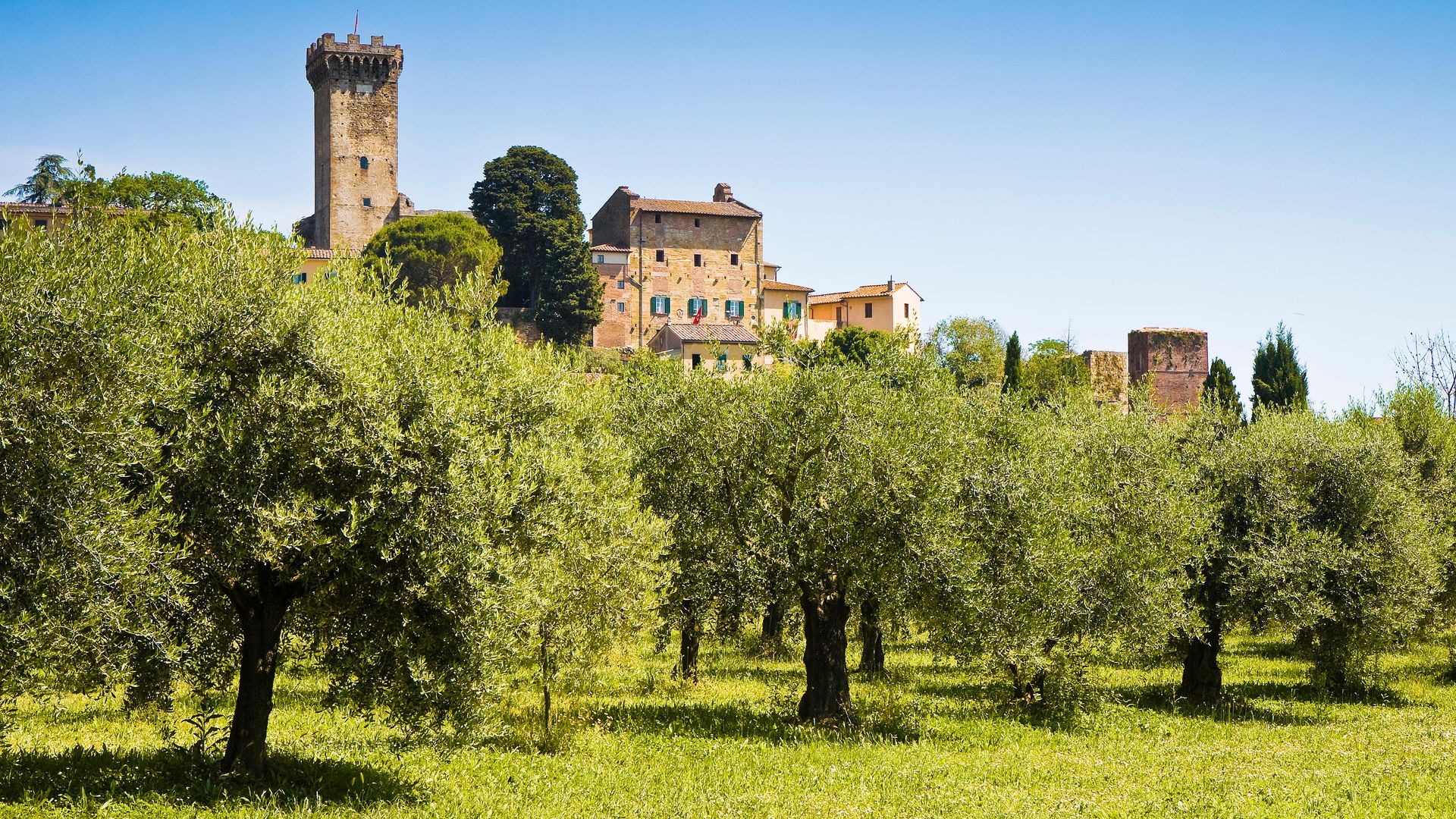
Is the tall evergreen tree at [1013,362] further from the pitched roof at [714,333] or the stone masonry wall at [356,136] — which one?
the stone masonry wall at [356,136]

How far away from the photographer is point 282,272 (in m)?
15.3

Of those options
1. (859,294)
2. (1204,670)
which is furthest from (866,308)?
(1204,670)

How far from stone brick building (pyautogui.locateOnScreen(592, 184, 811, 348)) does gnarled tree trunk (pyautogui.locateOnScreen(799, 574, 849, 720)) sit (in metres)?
75.9

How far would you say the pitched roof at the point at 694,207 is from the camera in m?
103

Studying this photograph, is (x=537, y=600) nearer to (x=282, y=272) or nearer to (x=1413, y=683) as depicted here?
(x=282, y=272)

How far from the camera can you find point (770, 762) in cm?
1966

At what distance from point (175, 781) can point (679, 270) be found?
90.9 m

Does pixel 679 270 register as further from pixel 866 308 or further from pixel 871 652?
pixel 871 652

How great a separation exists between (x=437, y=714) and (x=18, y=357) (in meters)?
6.57

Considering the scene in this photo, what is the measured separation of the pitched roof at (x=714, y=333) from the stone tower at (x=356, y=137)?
27406 millimetres

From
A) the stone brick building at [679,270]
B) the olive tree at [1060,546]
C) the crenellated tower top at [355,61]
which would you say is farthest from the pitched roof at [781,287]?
the olive tree at [1060,546]

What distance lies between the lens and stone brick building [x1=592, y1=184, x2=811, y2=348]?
101m

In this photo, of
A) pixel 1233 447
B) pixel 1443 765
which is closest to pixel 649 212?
pixel 1233 447

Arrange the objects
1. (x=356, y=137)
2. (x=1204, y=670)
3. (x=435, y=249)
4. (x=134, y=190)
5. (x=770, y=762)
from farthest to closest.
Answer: (x=356, y=137)
(x=435, y=249)
(x=134, y=190)
(x=1204, y=670)
(x=770, y=762)
